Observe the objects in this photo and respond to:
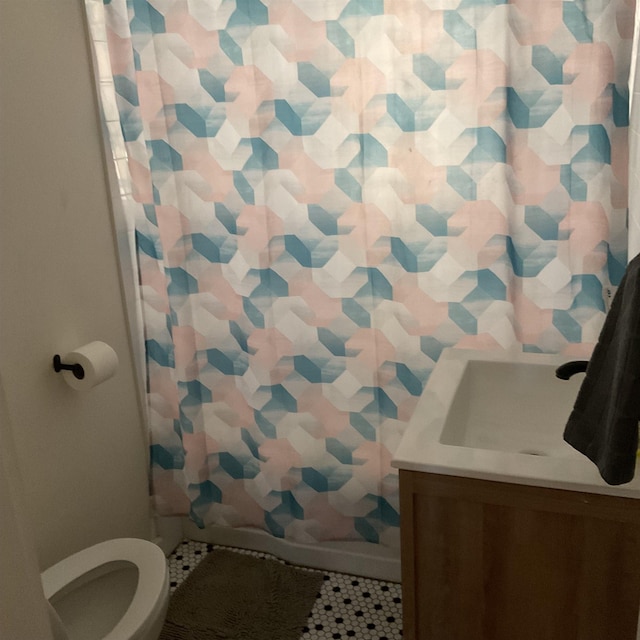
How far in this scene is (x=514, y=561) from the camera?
4.55ft

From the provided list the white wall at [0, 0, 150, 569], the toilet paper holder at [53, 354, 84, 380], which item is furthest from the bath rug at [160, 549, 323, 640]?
→ the toilet paper holder at [53, 354, 84, 380]

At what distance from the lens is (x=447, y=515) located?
141cm

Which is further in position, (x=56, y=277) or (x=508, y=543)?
(x=56, y=277)

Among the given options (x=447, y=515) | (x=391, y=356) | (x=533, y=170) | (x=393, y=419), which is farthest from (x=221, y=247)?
(x=447, y=515)

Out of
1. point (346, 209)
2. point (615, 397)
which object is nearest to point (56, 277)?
point (346, 209)

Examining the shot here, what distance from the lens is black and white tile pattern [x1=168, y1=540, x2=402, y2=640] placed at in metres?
2.15

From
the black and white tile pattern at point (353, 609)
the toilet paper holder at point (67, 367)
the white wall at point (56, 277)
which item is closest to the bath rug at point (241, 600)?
the black and white tile pattern at point (353, 609)

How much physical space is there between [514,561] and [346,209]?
1034 millimetres

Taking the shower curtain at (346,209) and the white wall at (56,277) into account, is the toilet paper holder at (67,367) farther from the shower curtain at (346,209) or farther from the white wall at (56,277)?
the shower curtain at (346,209)

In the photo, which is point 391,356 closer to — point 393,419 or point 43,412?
point 393,419

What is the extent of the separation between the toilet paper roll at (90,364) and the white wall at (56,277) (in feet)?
0.19

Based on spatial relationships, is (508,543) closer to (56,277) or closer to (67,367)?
(67,367)

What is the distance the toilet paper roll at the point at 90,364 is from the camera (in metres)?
1.91

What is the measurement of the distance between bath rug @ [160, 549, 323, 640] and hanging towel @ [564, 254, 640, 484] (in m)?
1.31
